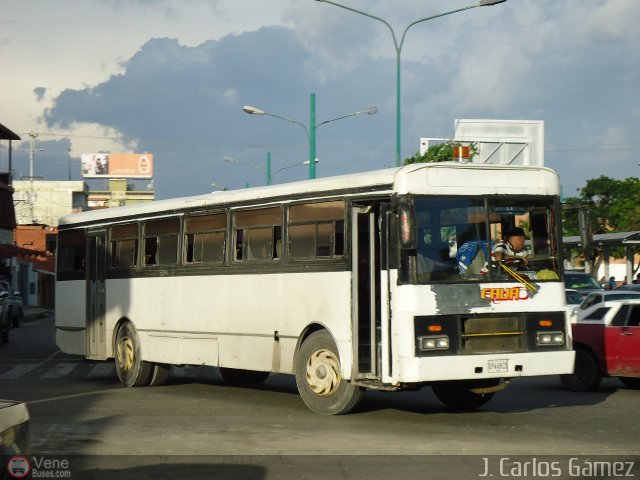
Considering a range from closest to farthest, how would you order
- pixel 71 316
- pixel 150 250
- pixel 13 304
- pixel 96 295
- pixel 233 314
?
pixel 233 314 < pixel 150 250 < pixel 96 295 < pixel 71 316 < pixel 13 304

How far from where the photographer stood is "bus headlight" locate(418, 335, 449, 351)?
13.5 metres

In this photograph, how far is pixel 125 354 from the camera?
20219mm

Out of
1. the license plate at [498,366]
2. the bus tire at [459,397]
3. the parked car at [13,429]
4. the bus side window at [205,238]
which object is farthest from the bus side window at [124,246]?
the parked car at [13,429]

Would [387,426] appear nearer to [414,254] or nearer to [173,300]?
[414,254]

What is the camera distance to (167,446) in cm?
1179

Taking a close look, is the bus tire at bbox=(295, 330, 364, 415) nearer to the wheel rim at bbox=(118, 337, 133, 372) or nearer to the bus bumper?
the bus bumper

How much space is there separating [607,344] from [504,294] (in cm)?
519

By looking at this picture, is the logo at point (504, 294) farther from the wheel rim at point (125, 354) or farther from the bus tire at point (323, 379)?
the wheel rim at point (125, 354)

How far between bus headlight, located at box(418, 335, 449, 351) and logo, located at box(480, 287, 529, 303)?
29.1 inches

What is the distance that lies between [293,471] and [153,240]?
10036mm

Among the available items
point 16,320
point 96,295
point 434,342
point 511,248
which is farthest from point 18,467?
point 16,320

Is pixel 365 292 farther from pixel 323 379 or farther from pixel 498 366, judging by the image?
pixel 498 366

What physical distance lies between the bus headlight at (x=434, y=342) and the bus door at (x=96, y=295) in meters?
8.99

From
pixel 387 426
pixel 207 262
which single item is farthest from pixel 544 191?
pixel 207 262
